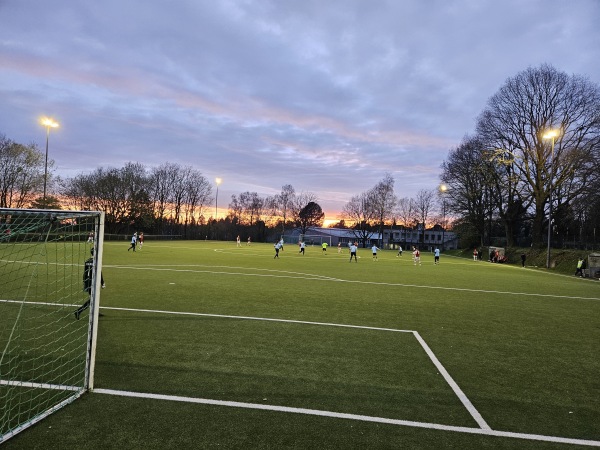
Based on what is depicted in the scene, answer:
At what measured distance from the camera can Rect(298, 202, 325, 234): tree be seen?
341ft

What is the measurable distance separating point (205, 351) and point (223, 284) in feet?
26.8

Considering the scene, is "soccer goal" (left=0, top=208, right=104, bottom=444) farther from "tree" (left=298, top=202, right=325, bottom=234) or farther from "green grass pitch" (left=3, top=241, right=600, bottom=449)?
"tree" (left=298, top=202, right=325, bottom=234)

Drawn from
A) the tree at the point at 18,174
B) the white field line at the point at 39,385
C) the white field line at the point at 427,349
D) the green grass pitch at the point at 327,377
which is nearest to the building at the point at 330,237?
the tree at the point at 18,174

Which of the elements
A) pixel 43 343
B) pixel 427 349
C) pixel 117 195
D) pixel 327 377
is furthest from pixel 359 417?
pixel 117 195

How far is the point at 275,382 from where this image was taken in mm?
5156

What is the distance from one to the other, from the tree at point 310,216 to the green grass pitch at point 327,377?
92759 mm

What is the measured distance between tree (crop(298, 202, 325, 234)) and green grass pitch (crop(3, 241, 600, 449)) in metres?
92.8

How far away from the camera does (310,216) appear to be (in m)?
107

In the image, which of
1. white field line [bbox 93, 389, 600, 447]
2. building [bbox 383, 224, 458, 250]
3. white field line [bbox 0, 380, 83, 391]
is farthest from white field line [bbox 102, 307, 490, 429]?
building [bbox 383, 224, 458, 250]

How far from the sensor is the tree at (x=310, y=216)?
103912 mm

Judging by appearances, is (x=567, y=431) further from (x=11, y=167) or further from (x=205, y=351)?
(x=11, y=167)

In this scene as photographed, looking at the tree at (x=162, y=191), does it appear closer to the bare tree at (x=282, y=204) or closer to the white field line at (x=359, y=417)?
the bare tree at (x=282, y=204)

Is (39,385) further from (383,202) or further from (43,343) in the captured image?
(383,202)

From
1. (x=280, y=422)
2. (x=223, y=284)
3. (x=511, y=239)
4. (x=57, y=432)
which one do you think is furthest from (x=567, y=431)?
(x=511, y=239)
